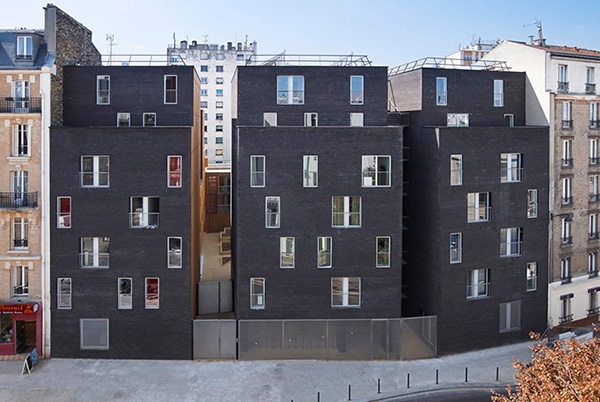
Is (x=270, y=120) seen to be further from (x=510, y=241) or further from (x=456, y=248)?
(x=510, y=241)

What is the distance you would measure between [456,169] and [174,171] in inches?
638

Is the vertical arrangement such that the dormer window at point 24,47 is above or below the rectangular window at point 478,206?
above

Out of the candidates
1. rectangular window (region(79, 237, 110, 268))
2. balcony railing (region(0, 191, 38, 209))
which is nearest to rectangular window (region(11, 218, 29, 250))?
balcony railing (region(0, 191, 38, 209))

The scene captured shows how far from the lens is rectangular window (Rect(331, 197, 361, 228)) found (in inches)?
1260

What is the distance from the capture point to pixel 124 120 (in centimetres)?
3388

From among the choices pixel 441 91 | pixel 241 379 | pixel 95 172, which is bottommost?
pixel 241 379

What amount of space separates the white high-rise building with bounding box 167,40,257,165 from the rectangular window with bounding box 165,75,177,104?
2251 inches

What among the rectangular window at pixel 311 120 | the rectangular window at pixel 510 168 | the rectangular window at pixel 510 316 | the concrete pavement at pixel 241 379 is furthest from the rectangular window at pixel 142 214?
the rectangular window at pixel 510 316

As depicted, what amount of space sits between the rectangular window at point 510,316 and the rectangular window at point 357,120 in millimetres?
13825

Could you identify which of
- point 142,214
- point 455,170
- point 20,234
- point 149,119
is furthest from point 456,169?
point 20,234

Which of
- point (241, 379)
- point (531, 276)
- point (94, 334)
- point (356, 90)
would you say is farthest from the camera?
point (531, 276)

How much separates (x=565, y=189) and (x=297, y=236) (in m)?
18.3

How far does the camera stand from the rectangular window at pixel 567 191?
36.6m

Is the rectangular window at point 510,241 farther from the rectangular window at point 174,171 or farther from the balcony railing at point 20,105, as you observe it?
the balcony railing at point 20,105
